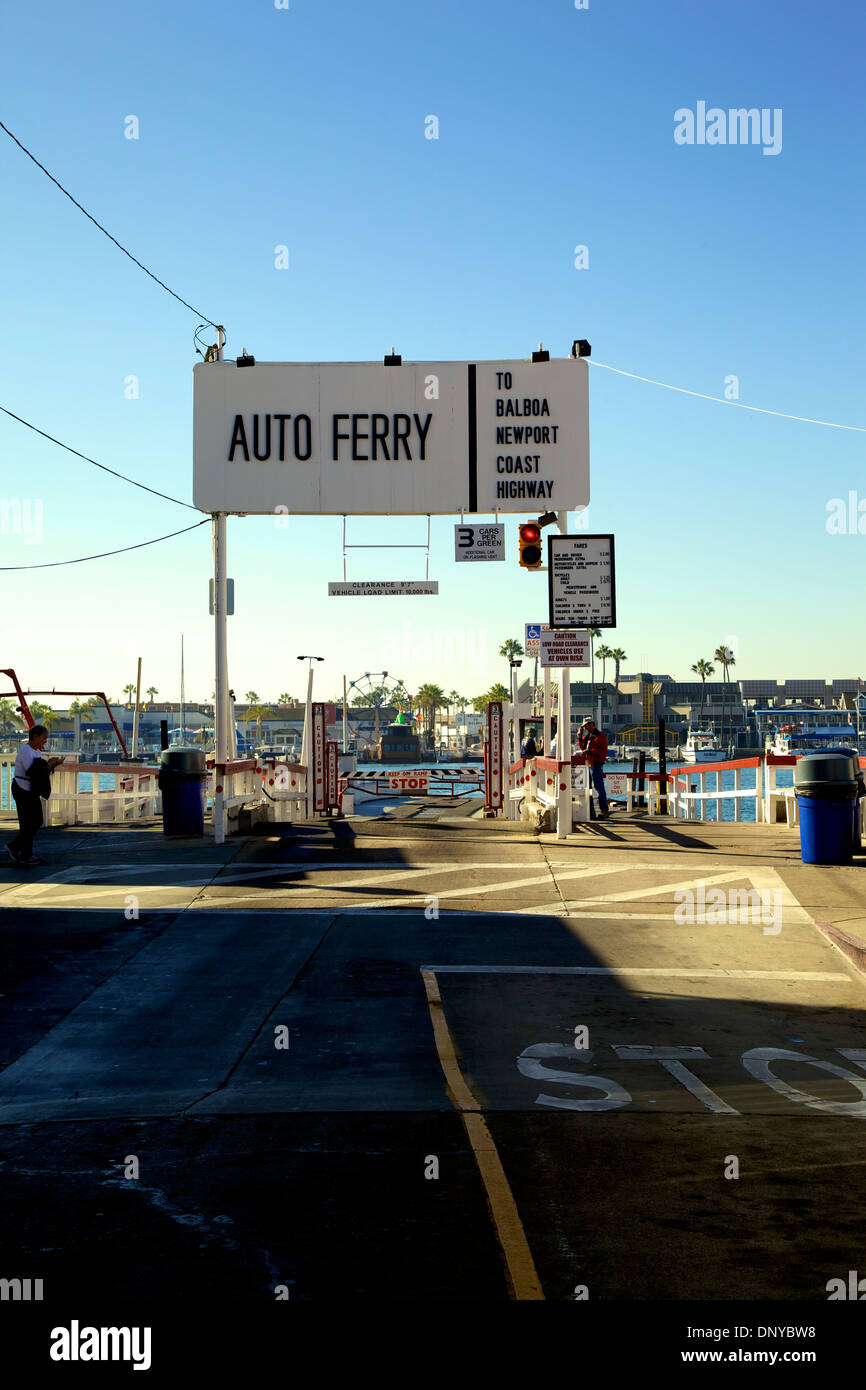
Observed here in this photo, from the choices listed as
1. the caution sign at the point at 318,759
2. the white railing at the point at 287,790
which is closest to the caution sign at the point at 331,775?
the caution sign at the point at 318,759

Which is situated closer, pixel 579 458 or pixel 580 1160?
pixel 580 1160

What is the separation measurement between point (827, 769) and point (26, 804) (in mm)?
10700

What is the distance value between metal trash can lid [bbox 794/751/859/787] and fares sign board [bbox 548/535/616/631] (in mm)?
4105

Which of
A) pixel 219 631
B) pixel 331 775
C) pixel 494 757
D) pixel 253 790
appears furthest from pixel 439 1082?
pixel 494 757

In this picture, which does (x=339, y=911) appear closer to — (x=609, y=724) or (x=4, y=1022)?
(x=4, y=1022)

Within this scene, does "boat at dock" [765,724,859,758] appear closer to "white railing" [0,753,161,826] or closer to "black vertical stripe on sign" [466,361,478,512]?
"black vertical stripe on sign" [466,361,478,512]

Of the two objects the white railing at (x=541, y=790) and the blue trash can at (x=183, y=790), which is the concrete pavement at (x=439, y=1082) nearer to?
the white railing at (x=541, y=790)

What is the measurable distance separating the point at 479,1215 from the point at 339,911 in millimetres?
8093

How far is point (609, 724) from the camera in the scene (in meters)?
191

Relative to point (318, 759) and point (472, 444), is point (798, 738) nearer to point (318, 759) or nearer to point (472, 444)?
point (318, 759)

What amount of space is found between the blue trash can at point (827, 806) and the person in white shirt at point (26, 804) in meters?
10.2

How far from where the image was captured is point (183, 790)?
19344 millimetres
